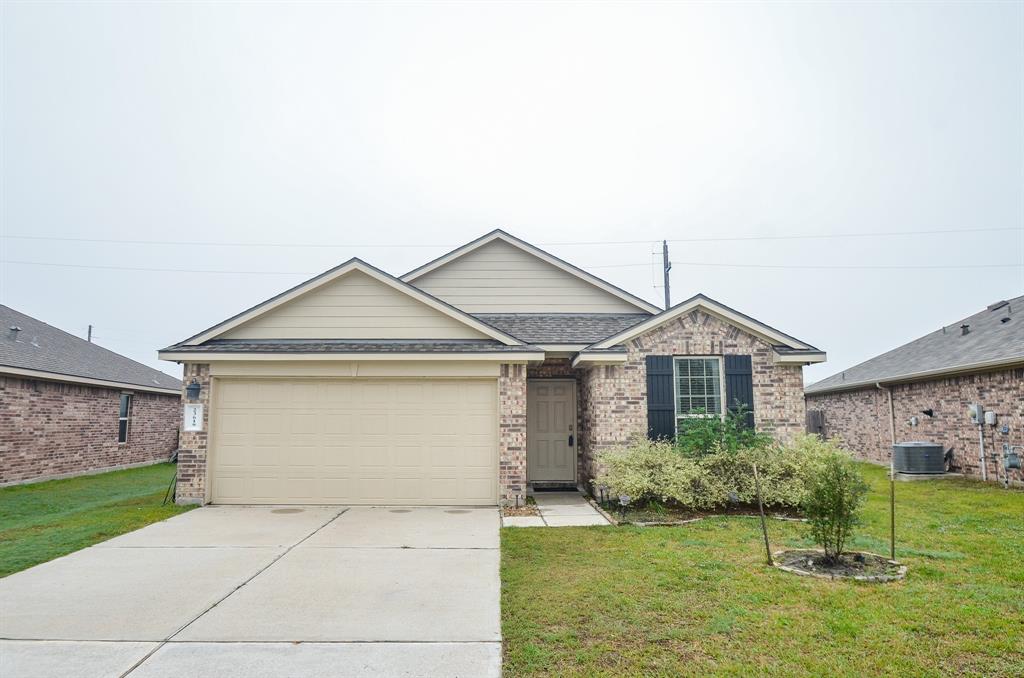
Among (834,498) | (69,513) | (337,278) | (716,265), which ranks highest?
(716,265)

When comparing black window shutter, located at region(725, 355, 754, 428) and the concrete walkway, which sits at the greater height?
black window shutter, located at region(725, 355, 754, 428)

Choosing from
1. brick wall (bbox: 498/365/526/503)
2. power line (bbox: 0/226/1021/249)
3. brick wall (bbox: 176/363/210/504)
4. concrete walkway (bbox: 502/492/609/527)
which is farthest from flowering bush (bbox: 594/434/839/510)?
power line (bbox: 0/226/1021/249)

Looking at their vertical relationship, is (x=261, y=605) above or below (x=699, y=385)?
below

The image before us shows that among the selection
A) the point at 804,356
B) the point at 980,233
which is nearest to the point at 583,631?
the point at 804,356

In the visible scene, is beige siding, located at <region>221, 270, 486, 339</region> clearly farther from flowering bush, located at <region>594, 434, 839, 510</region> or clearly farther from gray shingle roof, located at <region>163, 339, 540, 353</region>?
flowering bush, located at <region>594, 434, 839, 510</region>

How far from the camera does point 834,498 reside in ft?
19.2

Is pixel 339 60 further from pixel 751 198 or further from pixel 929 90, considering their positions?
pixel 751 198

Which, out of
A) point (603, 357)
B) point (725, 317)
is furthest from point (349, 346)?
point (725, 317)

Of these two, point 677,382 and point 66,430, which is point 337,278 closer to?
point 677,382

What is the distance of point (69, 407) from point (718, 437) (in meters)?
15.9

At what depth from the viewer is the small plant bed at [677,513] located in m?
8.72

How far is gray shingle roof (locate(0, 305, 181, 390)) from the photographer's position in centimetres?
1415

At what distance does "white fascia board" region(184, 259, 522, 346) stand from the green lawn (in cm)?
296

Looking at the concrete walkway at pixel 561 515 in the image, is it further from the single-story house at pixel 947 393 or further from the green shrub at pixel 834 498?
the single-story house at pixel 947 393
